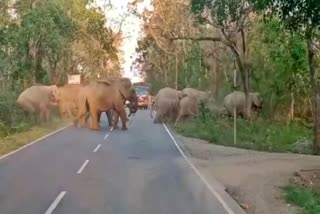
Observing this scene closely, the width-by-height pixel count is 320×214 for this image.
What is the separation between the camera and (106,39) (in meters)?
60.1

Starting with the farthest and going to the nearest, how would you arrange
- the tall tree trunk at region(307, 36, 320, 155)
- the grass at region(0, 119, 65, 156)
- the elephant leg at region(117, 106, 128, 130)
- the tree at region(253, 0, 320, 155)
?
the elephant leg at region(117, 106, 128, 130) → the grass at region(0, 119, 65, 156) → the tall tree trunk at region(307, 36, 320, 155) → the tree at region(253, 0, 320, 155)

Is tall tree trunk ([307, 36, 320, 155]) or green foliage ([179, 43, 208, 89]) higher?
green foliage ([179, 43, 208, 89])

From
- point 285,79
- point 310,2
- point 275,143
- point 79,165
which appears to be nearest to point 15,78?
point 285,79

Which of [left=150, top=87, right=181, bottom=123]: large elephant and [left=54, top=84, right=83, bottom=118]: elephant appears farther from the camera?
[left=54, top=84, right=83, bottom=118]: elephant

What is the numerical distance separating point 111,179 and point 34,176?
1.72 meters

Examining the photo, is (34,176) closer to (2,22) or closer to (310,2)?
(310,2)

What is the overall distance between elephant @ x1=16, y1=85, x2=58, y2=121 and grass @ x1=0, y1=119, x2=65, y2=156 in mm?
1544

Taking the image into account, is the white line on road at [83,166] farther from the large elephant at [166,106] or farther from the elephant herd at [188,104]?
the large elephant at [166,106]

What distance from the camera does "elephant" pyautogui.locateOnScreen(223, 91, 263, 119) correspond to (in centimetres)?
3451

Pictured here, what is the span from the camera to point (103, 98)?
3158cm

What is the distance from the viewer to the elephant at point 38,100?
1312 inches

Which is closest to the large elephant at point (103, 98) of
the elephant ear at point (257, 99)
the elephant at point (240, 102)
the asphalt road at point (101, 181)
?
the elephant at point (240, 102)

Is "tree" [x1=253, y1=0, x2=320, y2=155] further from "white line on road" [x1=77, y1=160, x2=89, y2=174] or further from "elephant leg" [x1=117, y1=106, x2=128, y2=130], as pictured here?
"elephant leg" [x1=117, y1=106, x2=128, y2=130]

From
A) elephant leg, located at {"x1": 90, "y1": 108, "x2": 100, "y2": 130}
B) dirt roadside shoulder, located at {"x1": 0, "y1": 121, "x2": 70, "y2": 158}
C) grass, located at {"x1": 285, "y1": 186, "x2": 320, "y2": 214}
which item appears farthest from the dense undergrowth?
grass, located at {"x1": 285, "y1": 186, "x2": 320, "y2": 214}
